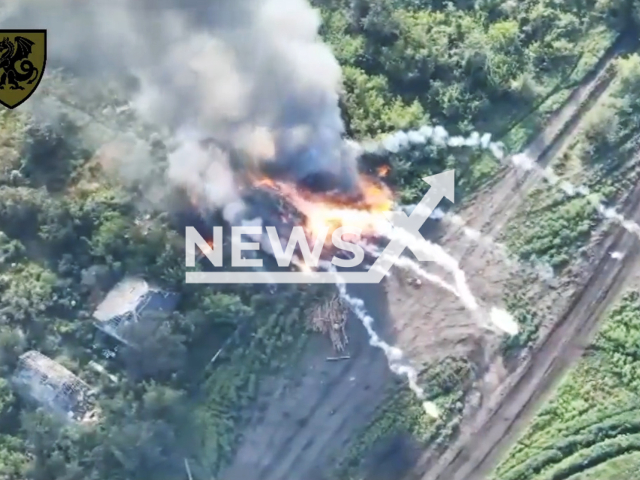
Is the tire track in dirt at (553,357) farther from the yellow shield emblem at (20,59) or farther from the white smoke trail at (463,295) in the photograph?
the yellow shield emblem at (20,59)

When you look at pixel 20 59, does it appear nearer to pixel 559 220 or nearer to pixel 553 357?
pixel 559 220

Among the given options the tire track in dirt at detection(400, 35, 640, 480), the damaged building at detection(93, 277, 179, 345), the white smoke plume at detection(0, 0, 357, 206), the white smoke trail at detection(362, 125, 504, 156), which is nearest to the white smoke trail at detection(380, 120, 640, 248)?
the white smoke trail at detection(362, 125, 504, 156)

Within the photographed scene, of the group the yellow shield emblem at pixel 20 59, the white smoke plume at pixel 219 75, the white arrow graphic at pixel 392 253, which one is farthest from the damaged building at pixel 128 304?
the yellow shield emblem at pixel 20 59

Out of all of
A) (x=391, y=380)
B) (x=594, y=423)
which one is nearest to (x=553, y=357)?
(x=594, y=423)

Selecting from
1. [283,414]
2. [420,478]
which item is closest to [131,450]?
[283,414]

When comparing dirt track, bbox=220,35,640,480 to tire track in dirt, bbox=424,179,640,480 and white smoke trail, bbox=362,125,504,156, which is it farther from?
white smoke trail, bbox=362,125,504,156

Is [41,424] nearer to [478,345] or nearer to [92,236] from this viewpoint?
[92,236]
